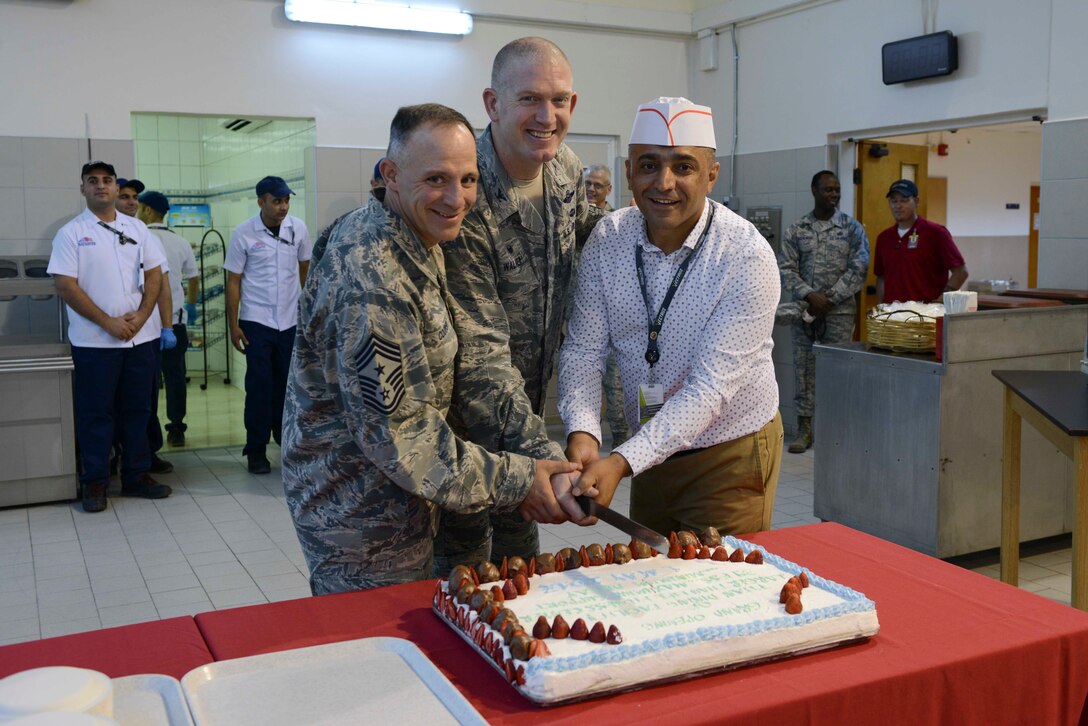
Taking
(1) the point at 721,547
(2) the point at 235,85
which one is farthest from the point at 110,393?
(1) the point at 721,547

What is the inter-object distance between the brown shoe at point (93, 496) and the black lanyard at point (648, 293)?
438 cm

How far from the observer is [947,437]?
454 cm

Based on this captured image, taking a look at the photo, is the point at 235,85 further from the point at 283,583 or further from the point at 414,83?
the point at 283,583

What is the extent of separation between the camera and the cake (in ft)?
4.82

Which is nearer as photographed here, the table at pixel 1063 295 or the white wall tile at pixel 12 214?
the table at pixel 1063 295

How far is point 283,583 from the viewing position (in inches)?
178

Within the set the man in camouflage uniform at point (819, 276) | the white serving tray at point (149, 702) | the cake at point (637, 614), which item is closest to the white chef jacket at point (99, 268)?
the man in camouflage uniform at point (819, 276)

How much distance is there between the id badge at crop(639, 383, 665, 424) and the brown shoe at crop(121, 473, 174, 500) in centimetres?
446

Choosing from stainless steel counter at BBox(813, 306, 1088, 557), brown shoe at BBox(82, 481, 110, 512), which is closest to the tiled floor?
brown shoe at BBox(82, 481, 110, 512)

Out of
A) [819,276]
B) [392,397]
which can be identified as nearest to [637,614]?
[392,397]

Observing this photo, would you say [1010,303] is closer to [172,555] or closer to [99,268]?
[172,555]

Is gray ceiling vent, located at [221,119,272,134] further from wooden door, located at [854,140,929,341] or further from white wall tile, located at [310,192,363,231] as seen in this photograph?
wooden door, located at [854,140,929,341]

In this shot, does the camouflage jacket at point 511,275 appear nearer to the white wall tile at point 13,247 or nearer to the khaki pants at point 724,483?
the khaki pants at point 724,483

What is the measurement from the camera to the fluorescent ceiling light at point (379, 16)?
704cm
